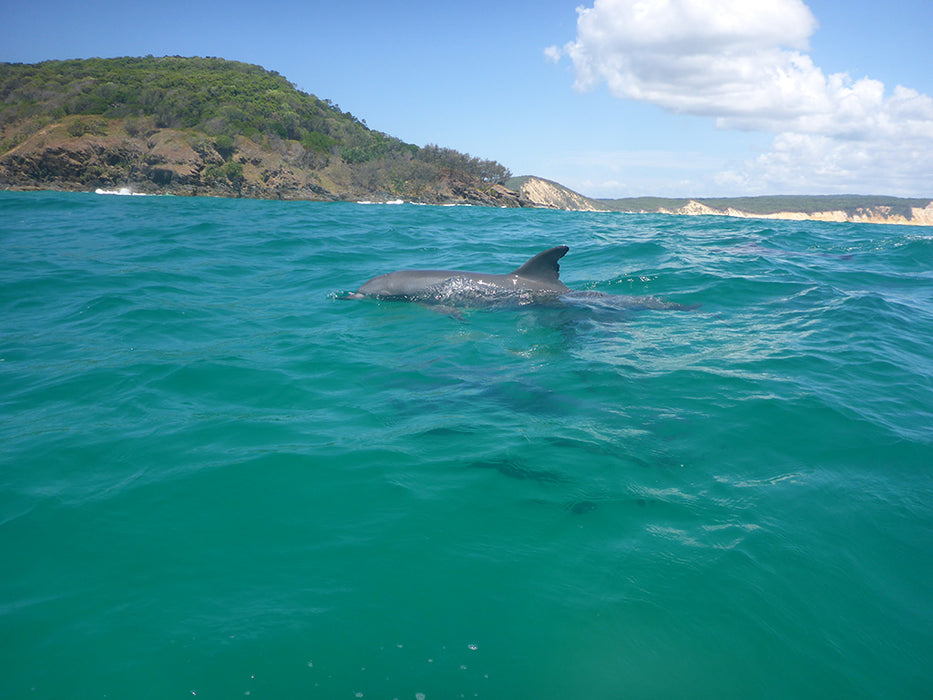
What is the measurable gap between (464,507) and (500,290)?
6.27 meters

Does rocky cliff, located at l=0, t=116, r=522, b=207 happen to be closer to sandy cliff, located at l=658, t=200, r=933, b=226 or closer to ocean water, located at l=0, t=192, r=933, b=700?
ocean water, located at l=0, t=192, r=933, b=700

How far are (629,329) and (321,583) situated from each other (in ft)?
21.2

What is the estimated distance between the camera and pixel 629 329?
8.27 metres

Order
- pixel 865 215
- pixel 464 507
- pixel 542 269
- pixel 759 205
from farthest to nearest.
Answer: pixel 759 205
pixel 865 215
pixel 542 269
pixel 464 507

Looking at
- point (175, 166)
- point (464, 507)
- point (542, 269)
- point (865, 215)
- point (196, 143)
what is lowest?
point (464, 507)

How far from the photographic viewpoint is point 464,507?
12.4ft

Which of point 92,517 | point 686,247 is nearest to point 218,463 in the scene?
point 92,517

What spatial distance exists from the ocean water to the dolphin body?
2.79 ft

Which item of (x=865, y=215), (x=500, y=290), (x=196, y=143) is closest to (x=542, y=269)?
(x=500, y=290)

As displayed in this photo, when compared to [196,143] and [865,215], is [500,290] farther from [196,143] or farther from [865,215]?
[865,215]

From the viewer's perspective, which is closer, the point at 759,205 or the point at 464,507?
the point at 464,507

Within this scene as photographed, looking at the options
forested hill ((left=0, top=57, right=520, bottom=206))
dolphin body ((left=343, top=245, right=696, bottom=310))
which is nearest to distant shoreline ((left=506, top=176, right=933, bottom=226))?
forested hill ((left=0, top=57, right=520, bottom=206))

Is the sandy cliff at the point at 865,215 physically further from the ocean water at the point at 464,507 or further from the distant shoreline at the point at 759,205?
the ocean water at the point at 464,507

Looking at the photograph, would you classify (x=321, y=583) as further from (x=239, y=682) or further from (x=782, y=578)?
(x=782, y=578)
